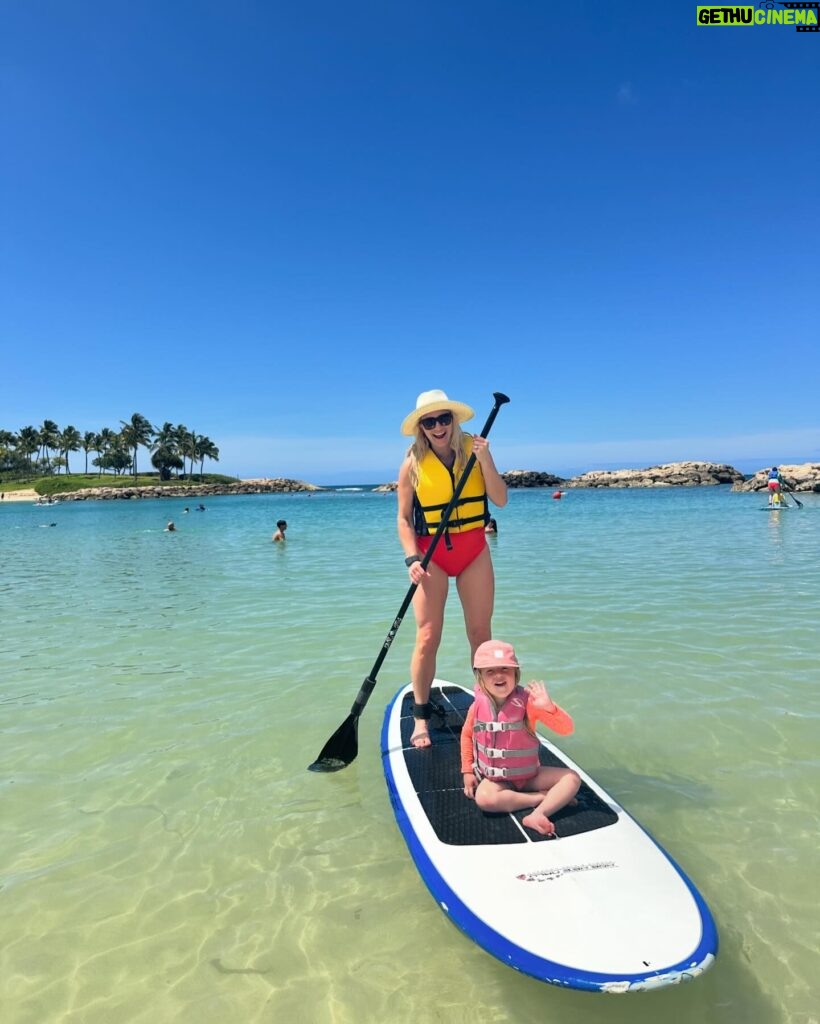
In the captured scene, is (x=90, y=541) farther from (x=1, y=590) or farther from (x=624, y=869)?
(x=624, y=869)

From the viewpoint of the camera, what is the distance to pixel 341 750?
5180 millimetres

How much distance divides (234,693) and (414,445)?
4.03m

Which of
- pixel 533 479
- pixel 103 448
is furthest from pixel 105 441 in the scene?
pixel 533 479

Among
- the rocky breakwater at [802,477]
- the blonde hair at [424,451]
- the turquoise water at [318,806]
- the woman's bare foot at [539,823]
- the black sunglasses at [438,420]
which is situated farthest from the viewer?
the rocky breakwater at [802,477]

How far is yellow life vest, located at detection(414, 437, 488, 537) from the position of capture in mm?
4914

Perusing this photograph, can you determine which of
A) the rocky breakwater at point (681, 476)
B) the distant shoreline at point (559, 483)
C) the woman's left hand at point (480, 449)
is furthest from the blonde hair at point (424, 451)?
the rocky breakwater at point (681, 476)

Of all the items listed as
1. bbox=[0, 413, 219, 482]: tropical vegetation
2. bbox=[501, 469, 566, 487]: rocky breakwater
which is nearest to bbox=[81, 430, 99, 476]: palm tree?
bbox=[0, 413, 219, 482]: tropical vegetation

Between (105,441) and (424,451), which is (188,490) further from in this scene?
(424,451)

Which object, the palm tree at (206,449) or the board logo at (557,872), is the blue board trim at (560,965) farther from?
the palm tree at (206,449)

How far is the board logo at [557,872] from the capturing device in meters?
3.06

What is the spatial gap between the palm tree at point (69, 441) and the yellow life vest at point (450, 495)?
13085cm

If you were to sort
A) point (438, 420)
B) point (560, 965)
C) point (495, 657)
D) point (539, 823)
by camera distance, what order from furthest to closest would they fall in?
point (438, 420) < point (495, 657) < point (539, 823) < point (560, 965)

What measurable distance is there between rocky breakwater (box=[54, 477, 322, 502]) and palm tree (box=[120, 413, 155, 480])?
1071 cm

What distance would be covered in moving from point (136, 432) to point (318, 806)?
411 ft
